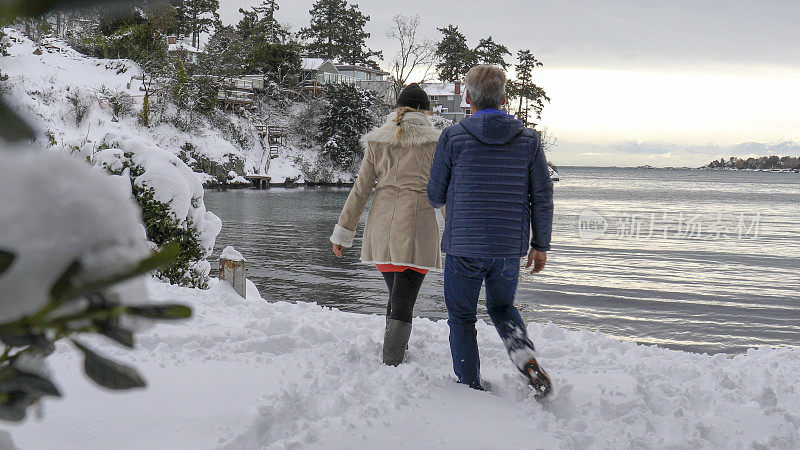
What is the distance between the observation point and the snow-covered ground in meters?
2.72

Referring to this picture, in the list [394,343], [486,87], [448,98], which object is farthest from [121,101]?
[448,98]

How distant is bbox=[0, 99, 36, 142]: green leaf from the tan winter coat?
11.7 ft

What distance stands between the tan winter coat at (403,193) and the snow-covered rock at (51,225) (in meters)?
3.53

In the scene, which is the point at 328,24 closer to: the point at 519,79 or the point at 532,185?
the point at 519,79

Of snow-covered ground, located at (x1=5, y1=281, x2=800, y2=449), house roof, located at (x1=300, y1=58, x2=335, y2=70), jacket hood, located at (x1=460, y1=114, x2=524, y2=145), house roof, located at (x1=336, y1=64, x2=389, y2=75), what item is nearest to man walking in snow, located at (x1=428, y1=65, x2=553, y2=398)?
jacket hood, located at (x1=460, y1=114, x2=524, y2=145)

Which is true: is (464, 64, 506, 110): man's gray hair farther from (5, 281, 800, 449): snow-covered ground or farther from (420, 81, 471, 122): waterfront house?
(420, 81, 471, 122): waterfront house

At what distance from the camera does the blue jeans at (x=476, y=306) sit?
3453 mm

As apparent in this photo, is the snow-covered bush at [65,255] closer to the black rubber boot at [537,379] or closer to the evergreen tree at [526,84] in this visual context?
the black rubber boot at [537,379]

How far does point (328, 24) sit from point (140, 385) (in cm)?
6251

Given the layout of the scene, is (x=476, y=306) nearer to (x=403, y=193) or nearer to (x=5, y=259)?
(x=403, y=193)

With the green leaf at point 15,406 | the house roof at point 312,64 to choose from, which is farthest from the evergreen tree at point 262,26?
the green leaf at point 15,406

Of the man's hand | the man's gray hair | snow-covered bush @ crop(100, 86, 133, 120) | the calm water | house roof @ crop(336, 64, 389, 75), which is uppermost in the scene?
house roof @ crop(336, 64, 389, 75)

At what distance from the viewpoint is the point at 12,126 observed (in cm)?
29

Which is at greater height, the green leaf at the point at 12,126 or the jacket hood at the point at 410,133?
the jacket hood at the point at 410,133
